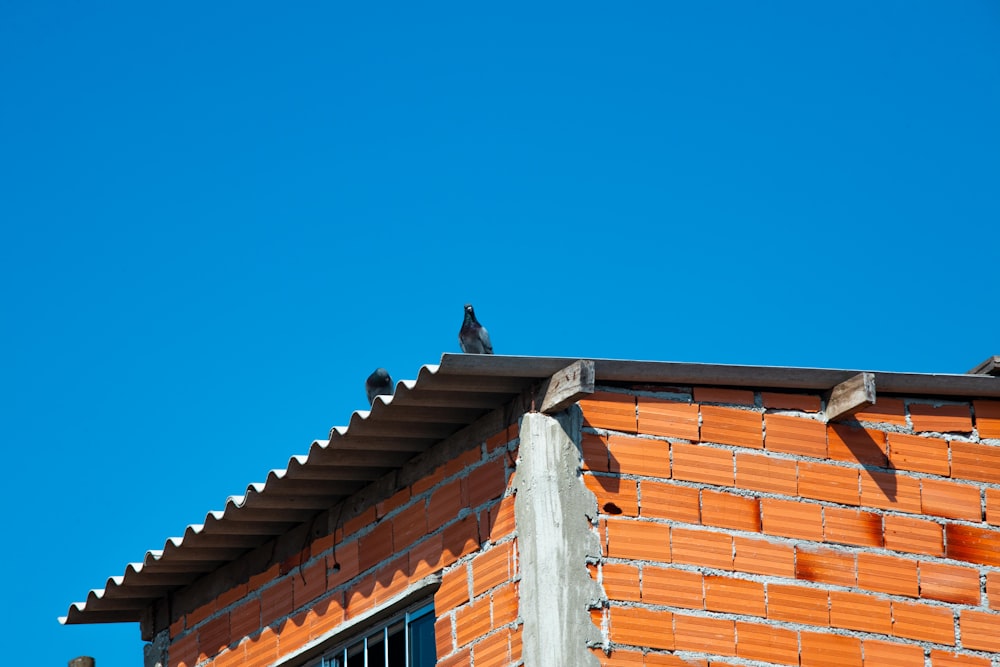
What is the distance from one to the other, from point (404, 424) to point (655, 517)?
1.58 metres

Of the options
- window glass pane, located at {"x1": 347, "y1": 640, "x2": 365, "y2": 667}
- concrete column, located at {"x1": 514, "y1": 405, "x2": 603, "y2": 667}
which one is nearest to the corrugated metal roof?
concrete column, located at {"x1": 514, "y1": 405, "x2": 603, "y2": 667}

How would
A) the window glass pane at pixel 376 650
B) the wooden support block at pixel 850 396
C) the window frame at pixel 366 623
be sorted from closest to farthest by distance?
the wooden support block at pixel 850 396
the window frame at pixel 366 623
the window glass pane at pixel 376 650

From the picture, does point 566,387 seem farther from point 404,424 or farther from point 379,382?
point 379,382

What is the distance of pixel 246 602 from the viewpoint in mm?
10938

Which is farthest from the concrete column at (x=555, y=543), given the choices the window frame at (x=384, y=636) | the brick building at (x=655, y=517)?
the window frame at (x=384, y=636)

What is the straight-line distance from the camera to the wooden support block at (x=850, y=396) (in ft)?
29.8

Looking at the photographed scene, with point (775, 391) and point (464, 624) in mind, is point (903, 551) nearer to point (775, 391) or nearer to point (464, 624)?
point (775, 391)

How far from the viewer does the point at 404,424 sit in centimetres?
935

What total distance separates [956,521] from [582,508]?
2.40 m

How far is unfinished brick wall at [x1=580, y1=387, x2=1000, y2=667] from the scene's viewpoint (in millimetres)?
8602

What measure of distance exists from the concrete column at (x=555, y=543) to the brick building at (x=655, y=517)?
0.5 inches

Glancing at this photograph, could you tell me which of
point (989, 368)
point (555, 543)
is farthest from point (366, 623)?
point (989, 368)

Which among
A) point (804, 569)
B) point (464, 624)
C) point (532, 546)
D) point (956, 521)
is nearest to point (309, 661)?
point (464, 624)

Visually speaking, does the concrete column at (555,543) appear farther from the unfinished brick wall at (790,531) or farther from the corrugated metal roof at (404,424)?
the corrugated metal roof at (404,424)
